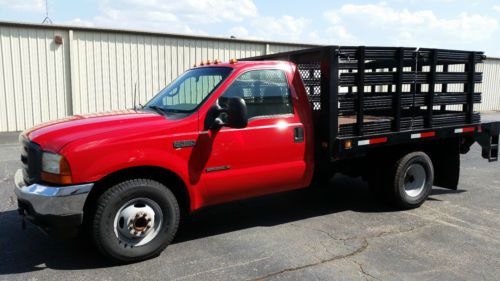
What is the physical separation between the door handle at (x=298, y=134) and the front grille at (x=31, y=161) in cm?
267

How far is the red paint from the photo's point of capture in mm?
3920

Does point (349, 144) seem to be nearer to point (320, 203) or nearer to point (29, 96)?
point (320, 203)

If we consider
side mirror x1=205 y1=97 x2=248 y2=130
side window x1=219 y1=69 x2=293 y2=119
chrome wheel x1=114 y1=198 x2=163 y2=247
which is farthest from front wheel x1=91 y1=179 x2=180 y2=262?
side window x1=219 y1=69 x2=293 y2=119

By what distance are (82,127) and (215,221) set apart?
2.09m

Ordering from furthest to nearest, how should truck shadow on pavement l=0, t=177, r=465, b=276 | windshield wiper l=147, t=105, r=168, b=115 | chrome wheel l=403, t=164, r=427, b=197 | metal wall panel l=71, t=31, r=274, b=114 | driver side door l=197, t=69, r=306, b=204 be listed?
metal wall panel l=71, t=31, r=274, b=114 < chrome wheel l=403, t=164, r=427, b=197 < windshield wiper l=147, t=105, r=168, b=115 < driver side door l=197, t=69, r=306, b=204 < truck shadow on pavement l=0, t=177, r=465, b=276

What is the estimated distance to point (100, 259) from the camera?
167 inches

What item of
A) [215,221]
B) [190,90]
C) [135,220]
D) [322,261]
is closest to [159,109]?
[190,90]

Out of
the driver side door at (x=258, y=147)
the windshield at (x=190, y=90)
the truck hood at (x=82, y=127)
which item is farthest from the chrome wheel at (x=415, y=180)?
the truck hood at (x=82, y=127)

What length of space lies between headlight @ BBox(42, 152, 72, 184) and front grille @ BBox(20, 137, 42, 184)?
9 centimetres

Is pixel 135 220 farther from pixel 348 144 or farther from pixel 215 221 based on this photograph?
pixel 348 144

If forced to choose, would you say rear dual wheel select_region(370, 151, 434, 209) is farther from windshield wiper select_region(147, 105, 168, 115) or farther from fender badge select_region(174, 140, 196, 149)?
windshield wiper select_region(147, 105, 168, 115)

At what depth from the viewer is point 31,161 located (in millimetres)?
4094

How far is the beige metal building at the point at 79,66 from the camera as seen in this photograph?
12.8 meters

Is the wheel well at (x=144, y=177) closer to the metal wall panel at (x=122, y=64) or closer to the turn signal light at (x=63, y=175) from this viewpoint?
the turn signal light at (x=63, y=175)
